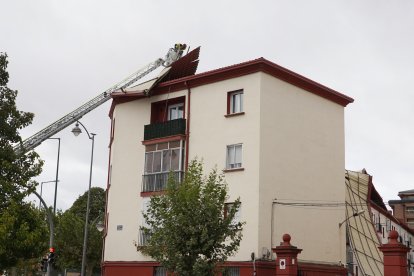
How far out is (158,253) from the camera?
85.0 ft

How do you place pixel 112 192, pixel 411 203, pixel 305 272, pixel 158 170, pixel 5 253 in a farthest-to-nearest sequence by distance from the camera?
1. pixel 411 203
2. pixel 112 192
3. pixel 158 170
4. pixel 305 272
5. pixel 5 253

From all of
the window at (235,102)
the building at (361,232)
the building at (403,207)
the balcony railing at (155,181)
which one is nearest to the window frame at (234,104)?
the window at (235,102)

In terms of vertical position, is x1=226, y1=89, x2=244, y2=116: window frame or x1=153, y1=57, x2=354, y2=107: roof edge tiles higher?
x1=153, y1=57, x2=354, y2=107: roof edge tiles

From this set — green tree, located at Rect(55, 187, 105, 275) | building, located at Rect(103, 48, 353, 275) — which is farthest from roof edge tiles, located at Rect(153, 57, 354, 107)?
green tree, located at Rect(55, 187, 105, 275)

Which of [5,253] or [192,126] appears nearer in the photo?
[5,253]

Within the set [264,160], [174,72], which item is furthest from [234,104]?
[174,72]

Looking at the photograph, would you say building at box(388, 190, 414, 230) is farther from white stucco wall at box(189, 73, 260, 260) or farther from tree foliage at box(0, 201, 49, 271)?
tree foliage at box(0, 201, 49, 271)

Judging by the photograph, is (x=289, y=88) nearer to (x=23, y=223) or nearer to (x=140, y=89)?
(x=140, y=89)

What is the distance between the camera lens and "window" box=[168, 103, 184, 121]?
1420 inches

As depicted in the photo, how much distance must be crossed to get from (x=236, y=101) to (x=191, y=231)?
9.86 m

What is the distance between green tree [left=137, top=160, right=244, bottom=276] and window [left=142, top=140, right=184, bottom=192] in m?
7.42

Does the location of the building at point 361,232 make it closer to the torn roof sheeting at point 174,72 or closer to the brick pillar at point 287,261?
the brick pillar at point 287,261

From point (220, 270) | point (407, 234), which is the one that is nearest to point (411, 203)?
point (407, 234)

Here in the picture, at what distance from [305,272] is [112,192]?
12849 millimetres
